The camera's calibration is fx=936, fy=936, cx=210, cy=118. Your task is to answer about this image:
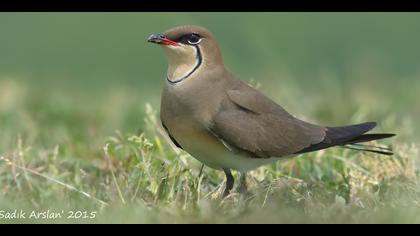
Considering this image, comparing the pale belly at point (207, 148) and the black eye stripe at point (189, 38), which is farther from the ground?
the black eye stripe at point (189, 38)

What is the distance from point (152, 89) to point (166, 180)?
15.2 ft

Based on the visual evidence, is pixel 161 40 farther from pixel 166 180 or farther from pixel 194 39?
pixel 166 180

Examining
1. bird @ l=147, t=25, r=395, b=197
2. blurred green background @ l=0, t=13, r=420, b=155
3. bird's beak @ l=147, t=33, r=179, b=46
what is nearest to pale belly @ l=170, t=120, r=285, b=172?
bird @ l=147, t=25, r=395, b=197

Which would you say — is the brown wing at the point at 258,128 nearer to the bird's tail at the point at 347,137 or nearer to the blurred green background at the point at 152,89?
the bird's tail at the point at 347,137

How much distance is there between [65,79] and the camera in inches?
402

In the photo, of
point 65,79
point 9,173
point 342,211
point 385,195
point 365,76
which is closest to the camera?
point 342,211

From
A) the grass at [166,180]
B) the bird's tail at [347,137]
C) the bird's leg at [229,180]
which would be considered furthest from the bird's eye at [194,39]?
the bird's tail at [347,137]

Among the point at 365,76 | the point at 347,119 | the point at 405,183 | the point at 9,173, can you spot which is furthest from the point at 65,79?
the point at 405,183

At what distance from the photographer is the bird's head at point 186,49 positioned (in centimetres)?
521

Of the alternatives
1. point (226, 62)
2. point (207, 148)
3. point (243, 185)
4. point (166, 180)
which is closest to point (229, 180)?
point (243, 185)

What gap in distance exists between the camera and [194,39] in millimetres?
5270

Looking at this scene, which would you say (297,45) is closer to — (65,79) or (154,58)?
(154,58)

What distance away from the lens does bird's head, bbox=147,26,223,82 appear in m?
5.21
